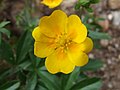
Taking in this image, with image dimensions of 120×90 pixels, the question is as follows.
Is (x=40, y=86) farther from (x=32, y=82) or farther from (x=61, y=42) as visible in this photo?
(x=61, y=42)

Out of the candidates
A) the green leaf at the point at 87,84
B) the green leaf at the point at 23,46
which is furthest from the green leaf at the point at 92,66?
the green leaf at the point at 23,46

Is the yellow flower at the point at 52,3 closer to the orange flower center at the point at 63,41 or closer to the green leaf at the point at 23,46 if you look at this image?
the orange flower center at the point at 63,41

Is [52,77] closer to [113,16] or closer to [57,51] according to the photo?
[57,51]

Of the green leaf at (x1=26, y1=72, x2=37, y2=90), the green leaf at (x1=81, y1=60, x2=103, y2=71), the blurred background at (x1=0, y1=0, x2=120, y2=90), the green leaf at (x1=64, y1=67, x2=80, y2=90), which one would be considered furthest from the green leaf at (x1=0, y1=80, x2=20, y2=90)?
the blurred background at (x1=0, y1=0, x2=120, y2=90)

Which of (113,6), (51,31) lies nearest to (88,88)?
(51,31)

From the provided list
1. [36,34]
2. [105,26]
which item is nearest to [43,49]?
[36,34]

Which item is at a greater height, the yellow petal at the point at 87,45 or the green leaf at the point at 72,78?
the yellow petal at the point at 87,45

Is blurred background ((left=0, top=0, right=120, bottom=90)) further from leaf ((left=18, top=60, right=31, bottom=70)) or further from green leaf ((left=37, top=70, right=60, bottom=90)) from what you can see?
green leaf ((left=37, top=70, right=60, bottom=90))
